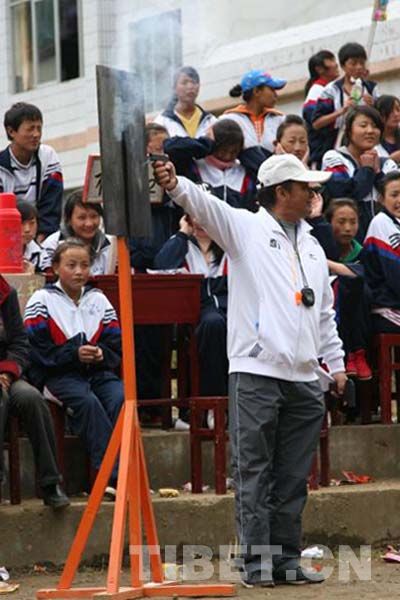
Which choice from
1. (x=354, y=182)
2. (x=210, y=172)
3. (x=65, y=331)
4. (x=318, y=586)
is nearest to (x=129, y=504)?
(x=318, y=586)

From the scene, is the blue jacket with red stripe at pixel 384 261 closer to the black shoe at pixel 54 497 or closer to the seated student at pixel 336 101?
the seated student at pixel 336 101

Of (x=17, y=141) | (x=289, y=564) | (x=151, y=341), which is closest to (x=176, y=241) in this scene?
(x=151, y=341)

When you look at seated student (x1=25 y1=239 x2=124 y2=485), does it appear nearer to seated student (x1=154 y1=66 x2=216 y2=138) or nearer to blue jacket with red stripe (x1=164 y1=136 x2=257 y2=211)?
blue jacket with red stripe (x1=164 y1=136 x2=257 y2=211)

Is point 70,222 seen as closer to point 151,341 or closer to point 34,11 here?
point 151,341

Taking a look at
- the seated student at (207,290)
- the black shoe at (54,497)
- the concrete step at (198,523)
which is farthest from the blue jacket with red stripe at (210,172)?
the black shoe at (54,497)

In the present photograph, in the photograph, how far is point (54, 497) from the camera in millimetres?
9578

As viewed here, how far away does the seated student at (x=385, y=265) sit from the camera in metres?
11.6

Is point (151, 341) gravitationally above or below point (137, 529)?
above

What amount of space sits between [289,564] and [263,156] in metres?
4.28

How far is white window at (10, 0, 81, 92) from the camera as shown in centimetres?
2091

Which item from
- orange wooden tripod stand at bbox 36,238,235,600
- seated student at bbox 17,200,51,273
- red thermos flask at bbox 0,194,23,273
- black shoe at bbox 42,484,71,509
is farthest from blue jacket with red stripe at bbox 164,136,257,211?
orange wooden tripod stand at bbox 36,238,235,600

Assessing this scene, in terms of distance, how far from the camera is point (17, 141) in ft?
39.4

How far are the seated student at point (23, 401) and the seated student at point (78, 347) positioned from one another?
258mm

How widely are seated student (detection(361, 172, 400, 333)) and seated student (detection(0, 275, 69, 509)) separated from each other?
9.75 feet
